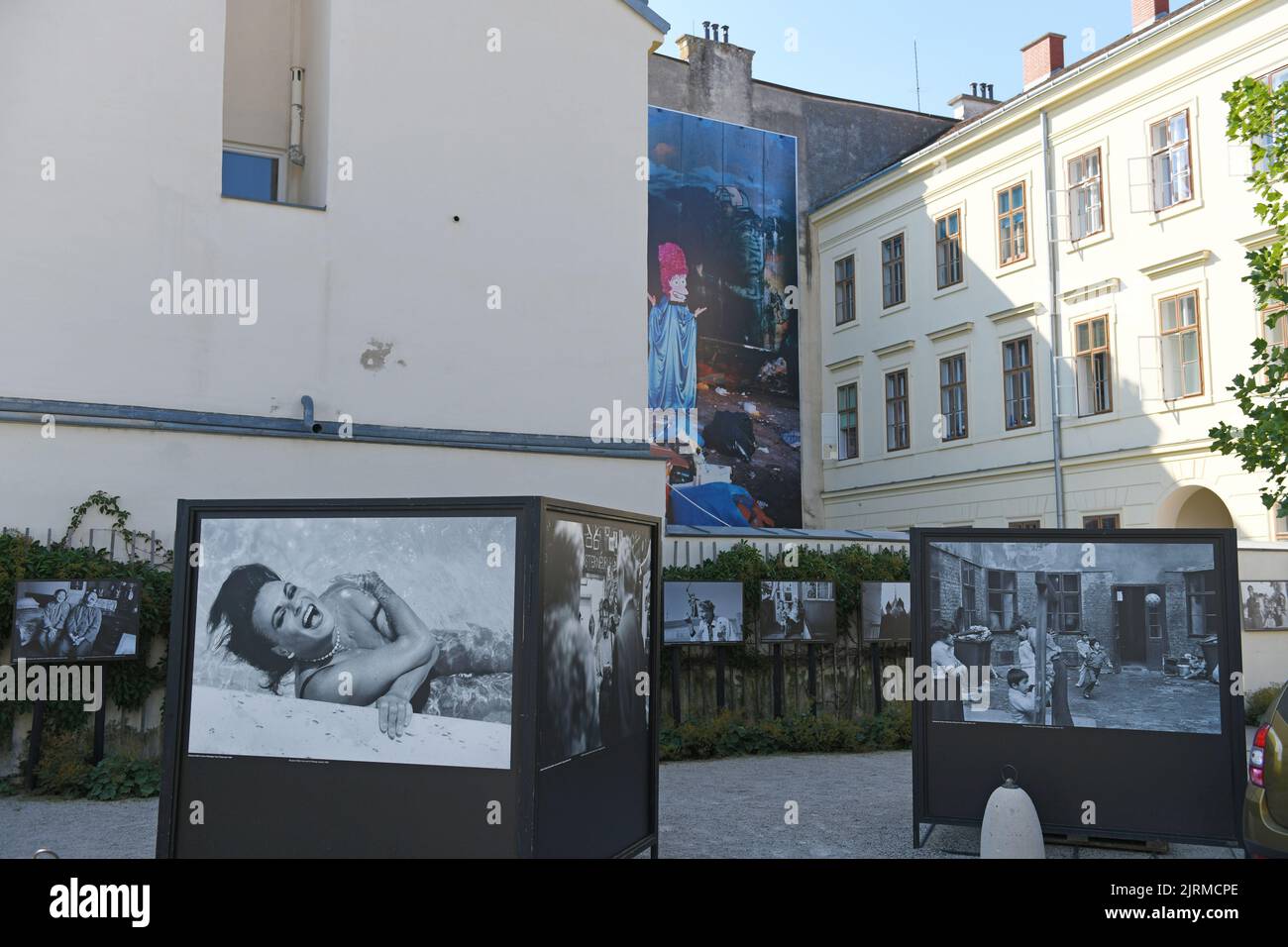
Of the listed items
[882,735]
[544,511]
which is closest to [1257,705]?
[882,735]

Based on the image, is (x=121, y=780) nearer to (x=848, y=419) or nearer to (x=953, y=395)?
(x=953, y=395)

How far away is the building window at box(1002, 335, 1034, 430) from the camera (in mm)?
30484

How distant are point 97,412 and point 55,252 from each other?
1.85m

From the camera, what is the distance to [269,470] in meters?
14.9

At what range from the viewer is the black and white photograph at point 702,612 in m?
15.8


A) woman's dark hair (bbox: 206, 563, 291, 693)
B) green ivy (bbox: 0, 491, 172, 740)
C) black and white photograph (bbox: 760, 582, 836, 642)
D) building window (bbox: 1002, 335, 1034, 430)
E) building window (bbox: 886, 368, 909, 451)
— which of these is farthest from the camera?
building window (bbox: 886, 368, 909, 451)

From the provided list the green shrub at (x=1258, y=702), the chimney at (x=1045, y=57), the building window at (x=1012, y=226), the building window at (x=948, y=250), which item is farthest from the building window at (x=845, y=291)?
the green shrub at (x=1258, y=702)

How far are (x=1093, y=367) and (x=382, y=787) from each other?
82.3 ft

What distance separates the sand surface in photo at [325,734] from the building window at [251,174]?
36.1 feet

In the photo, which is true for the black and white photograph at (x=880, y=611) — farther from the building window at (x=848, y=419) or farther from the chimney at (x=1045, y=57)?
the chimney at (x=1045, y=57)

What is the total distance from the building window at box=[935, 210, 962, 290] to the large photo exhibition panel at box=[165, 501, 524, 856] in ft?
91.9

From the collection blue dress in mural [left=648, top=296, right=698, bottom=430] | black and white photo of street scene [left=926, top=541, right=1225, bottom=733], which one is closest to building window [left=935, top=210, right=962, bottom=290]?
blue dress in mural [left=648, top=296, right=698, bottom=430]

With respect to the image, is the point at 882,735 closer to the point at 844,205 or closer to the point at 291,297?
the point at 291,297

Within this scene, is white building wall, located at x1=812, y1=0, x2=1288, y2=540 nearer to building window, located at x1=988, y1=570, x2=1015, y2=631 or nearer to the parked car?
building window, located at x1=988, y1=570, x2=1015, y2=631
